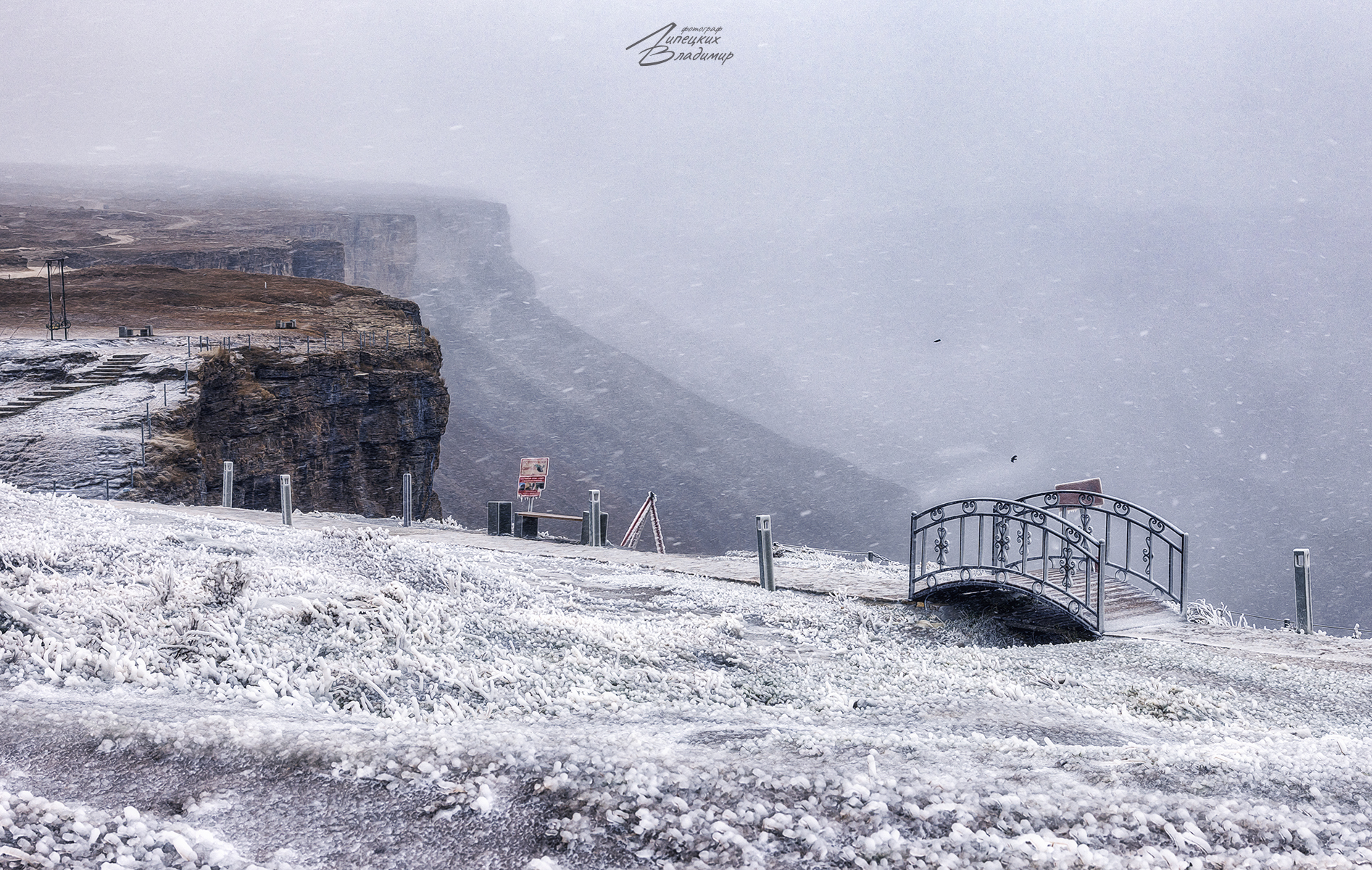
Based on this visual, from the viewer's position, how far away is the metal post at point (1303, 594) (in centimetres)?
973

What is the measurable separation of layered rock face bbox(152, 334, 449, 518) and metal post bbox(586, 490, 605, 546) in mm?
10625

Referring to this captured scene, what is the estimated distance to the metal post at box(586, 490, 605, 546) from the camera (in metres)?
16.0

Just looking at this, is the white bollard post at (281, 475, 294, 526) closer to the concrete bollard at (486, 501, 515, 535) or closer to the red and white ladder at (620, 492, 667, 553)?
the concrete bollard at (486, 501, 515, 535)

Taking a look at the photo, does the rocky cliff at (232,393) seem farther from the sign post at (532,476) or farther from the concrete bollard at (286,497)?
the sign post at (532,476)

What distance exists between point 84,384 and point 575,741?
89.4ft

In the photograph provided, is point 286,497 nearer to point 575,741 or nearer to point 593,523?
Answer: point 593,523

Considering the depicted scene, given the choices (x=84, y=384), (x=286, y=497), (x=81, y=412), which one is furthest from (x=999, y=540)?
(x=84, y=384)

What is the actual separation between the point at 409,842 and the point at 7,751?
1.80m

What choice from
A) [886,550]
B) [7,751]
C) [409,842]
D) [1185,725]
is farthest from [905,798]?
[886,550]

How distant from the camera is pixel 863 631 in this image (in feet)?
29.3

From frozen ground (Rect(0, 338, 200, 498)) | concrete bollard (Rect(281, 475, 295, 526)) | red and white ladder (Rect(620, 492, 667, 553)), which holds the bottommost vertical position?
red and white ladder (Rect(620, 492, 667, 553))

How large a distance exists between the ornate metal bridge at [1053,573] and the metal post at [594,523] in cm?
697

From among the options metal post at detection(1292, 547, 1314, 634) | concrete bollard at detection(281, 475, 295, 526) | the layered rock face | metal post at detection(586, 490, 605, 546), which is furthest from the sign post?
metal post at detection(1292, 547, 1314, 634)

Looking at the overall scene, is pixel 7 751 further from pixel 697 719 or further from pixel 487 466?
pixel 487 466
